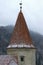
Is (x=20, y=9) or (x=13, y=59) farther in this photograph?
(x=20, y=9)

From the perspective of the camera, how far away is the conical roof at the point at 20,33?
39.6 meters

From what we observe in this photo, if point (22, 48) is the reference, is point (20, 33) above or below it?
above

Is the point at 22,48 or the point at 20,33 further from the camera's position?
the point at 20,33

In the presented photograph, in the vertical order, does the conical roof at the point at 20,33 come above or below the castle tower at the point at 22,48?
above

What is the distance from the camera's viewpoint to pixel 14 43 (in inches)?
1561

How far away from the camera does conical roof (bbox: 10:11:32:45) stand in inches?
1560

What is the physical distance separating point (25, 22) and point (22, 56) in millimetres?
3740

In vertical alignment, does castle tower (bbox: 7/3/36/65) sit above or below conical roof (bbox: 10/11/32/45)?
below

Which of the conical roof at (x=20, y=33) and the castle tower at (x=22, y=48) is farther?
the conical roof at (x=20, y=33)

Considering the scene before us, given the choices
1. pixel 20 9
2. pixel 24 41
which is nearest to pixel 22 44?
pixel 24 41

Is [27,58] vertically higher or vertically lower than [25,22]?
lower

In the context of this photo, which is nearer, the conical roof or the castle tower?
the castle tower

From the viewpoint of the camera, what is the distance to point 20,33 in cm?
4016

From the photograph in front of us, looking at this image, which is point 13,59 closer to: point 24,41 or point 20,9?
point 24,41
